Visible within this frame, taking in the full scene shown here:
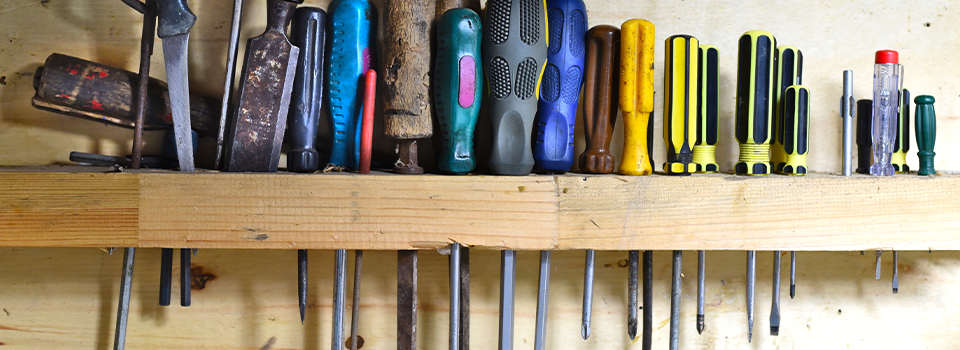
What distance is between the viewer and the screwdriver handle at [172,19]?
64 centimetres

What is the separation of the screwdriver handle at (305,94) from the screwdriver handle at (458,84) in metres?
0.17

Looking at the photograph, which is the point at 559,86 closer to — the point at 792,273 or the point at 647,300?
the point at 647,300

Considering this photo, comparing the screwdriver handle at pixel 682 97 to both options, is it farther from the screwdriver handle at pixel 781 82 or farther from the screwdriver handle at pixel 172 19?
the screwdriver handle at pixel 172 19

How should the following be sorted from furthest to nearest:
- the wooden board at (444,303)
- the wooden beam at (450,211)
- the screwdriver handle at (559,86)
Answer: the wooden board at (444,303) < the screwdriver handle at (559,86) < the wooden beam at (450,211)

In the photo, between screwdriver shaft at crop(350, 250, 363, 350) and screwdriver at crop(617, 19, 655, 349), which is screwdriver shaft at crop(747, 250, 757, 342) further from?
screwdriver shaft at crop(350, 250, 363, 350)

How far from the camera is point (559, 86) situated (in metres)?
0.71

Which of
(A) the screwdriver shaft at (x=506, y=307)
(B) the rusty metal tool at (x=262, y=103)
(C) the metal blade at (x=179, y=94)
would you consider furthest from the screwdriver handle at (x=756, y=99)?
(C) the metal blade at (x=179, y=94)

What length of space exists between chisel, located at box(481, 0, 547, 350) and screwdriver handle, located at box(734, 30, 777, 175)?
30cm

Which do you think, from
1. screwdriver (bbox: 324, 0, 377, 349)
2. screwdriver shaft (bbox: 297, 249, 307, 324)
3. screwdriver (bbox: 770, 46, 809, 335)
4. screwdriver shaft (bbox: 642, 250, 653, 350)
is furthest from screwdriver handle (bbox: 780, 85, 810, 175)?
screwdriver shaft (bbox: 297, 249, 307, 324)

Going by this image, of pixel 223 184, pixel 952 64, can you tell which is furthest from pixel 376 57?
pixel 952 64

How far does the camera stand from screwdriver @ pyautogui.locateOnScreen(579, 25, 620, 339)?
0.73 meters

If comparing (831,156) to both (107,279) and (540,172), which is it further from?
(107,279)

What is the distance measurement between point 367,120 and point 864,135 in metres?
0.75

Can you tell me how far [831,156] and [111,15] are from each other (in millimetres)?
1186
